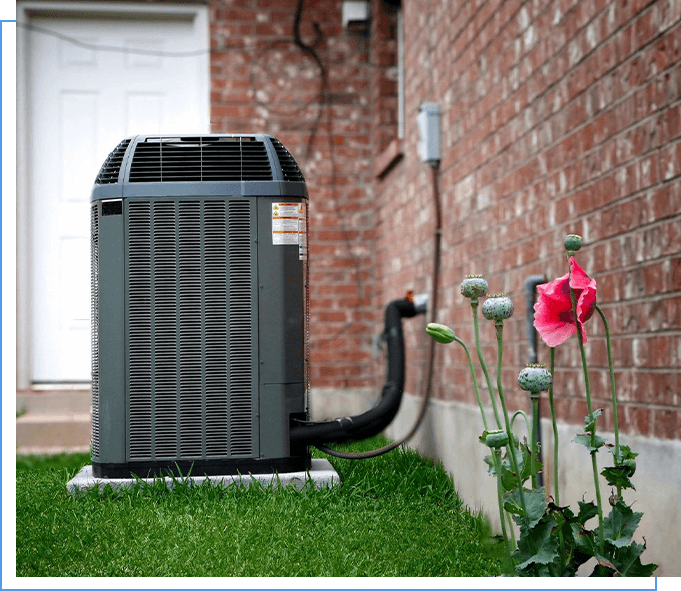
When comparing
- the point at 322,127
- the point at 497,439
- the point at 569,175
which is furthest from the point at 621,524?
the point at 322,127

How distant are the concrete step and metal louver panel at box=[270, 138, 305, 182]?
1.84 metres

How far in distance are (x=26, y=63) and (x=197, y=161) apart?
2.77 meters

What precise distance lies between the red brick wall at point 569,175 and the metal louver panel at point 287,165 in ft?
2.02

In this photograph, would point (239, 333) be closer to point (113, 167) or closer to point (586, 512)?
point (113, 167)

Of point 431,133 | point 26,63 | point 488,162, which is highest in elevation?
point 26,63

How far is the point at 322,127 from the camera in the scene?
15.0ft

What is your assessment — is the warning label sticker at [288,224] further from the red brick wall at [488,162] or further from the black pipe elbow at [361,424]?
the red brick wall at [488,162]

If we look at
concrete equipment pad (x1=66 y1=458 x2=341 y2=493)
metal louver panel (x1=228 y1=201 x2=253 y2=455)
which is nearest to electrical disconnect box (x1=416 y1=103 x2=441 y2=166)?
metal louver panel (x1=228 y1=201 x2=253 y2=455)

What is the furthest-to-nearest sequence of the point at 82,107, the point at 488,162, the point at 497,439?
the point at 82,107, the point at 488,162, the point at 497,439

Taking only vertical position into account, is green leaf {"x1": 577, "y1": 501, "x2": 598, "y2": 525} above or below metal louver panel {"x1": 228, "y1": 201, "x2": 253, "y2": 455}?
below

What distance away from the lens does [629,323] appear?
1.67 metres

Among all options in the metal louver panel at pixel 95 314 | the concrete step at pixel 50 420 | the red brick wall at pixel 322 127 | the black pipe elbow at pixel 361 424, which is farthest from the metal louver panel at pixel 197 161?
the red brick wall at pixel 322 127

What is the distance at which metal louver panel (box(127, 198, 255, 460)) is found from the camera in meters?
2.10

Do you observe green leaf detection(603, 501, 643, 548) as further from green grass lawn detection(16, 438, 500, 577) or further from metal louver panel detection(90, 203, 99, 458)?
metal louver panel detection(90, 203, 99, 458)
